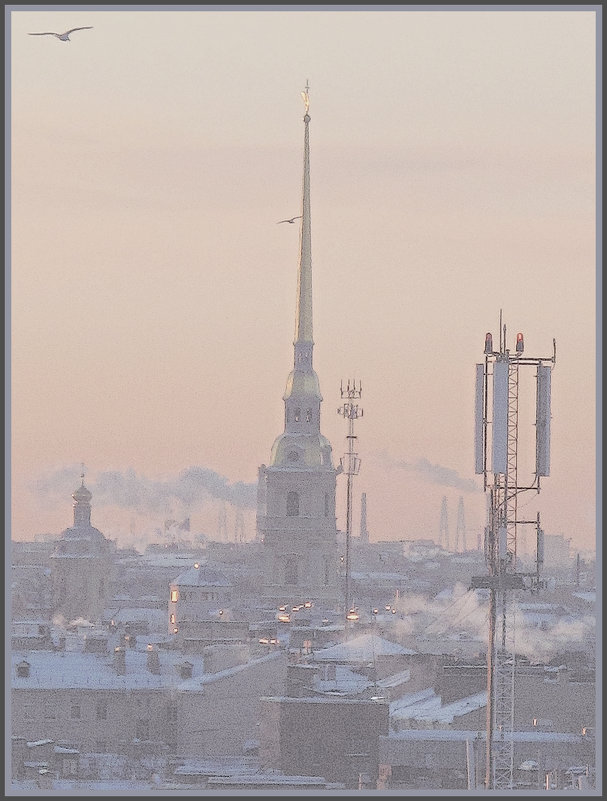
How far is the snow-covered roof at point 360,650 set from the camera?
89438 mm

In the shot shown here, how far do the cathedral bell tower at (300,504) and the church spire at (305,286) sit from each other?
0.39 metres

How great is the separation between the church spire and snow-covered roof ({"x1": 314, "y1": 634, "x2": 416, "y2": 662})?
122 ft

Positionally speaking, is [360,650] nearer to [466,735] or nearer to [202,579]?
[466,735]

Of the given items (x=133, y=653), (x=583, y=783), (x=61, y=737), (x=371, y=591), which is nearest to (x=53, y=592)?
(x=371, y=591)

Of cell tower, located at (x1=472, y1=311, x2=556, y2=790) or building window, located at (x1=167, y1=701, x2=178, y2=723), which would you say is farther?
building window, located at (x1=167, y1=701, x2=178, y2=723)

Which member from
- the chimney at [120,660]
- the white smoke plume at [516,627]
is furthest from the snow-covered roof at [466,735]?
the white smoke plume at [516,627]

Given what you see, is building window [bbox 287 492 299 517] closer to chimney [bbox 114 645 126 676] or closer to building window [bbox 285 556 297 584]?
building window [bbox 285 556 297 584]

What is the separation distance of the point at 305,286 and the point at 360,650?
4842 centimetres

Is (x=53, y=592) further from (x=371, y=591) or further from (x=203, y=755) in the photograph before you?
(x=203, y=755)

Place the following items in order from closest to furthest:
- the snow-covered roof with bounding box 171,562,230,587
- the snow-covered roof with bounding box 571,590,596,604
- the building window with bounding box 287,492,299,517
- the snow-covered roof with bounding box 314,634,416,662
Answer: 1. the snow-covered roof with bounding box 314,634,416,662
2. the snow-covered roof with bounding box 171,562,230,587
3. the snow-covered roof with bounding box 571,590,596,604
4. the building window with bounding box 287,492,299,517

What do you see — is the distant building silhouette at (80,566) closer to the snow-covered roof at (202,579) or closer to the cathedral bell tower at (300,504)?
the cathedral bell tower at (300,504)

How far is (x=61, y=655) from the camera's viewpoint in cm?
8819

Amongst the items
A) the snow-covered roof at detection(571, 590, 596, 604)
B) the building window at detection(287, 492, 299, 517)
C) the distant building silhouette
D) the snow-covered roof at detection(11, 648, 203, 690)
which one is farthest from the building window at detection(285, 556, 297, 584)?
the snow-covered roof at detection(11, 648, 203, 690)

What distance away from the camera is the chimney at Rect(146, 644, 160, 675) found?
280 ft
